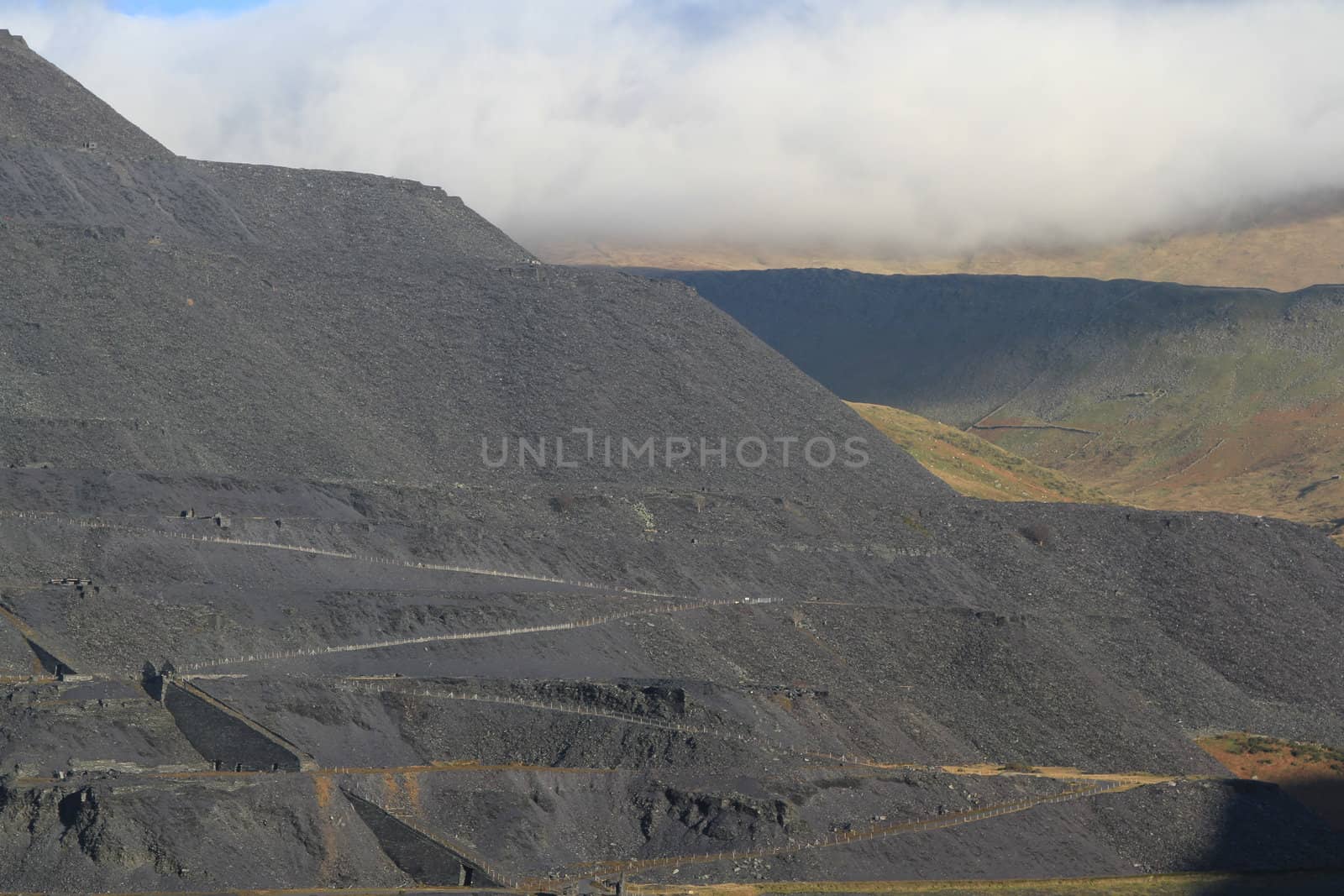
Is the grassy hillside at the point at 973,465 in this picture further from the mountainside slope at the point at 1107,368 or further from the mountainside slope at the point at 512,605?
the mountainside slope at the point at 512,605

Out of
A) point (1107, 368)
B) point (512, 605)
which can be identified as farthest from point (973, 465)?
point (512, 605)

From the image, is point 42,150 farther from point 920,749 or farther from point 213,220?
point 920,749

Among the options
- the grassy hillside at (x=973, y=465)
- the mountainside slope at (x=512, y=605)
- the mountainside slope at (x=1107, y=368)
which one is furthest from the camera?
the mountainside slope at (x=1107, y=368)

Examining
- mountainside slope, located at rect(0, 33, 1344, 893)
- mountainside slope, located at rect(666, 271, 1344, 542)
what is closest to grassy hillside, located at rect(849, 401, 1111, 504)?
mountainside slope, located at rect(666, 271, 1344, 542)

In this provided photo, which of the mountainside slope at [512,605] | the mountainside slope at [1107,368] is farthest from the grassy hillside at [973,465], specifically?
the mountainside slope at [512,605]

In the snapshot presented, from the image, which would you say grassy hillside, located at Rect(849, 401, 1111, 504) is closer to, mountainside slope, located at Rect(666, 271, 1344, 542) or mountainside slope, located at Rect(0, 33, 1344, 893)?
mountainside slope, located at Rect(666, 271, 1344, 542)

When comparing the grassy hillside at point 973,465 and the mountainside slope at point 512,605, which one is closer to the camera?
the mountainside slope at point 512,605
